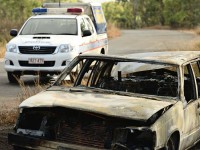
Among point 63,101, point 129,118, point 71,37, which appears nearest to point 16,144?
point 63,101

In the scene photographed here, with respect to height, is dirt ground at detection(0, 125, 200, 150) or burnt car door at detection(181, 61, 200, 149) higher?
burnt car door at detection(181, 61, 200, 149)

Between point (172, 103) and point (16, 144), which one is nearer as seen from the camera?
point (16, 144)

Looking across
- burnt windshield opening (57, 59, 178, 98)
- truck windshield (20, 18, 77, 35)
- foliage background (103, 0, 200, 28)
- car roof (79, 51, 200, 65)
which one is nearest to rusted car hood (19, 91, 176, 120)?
burnt windshield opening (57, 59, 178, 98)

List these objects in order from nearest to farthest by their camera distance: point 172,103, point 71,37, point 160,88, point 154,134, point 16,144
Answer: point 154,134, point 16,144, point 172,103, point 160,88, point 71,37

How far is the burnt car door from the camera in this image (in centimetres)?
614

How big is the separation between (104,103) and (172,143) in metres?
0.87

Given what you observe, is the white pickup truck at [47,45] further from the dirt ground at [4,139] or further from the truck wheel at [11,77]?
the dirt ground at [4,139]

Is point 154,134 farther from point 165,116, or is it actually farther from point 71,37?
point 71,37

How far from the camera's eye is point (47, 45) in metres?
13.1

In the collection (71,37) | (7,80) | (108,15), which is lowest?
(108,15)

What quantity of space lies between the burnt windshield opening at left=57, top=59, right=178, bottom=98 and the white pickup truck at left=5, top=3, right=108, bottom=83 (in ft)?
18.6

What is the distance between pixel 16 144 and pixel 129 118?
1.24 m

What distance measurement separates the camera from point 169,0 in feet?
297

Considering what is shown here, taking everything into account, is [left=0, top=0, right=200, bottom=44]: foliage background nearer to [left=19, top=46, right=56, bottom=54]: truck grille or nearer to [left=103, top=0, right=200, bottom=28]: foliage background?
[left=103, top=0, right=200, bottom=28]: foliage background
